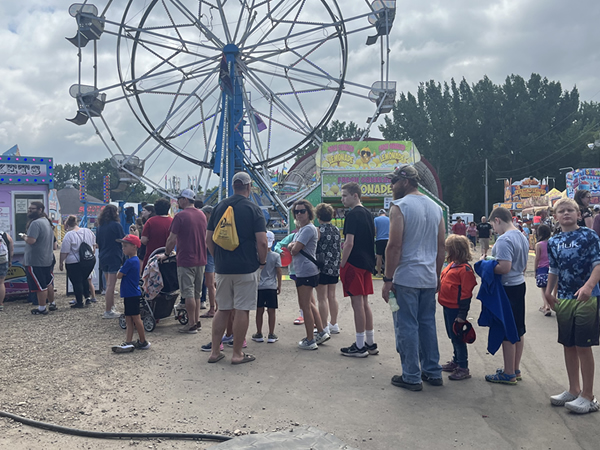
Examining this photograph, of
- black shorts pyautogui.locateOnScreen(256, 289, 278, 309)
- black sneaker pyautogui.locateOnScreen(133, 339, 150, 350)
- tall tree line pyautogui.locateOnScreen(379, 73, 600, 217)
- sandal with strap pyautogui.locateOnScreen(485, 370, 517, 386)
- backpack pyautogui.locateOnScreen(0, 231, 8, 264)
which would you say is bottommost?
sandal with strap pyautogui.locateOnScreen(485, 370, 517, 386)

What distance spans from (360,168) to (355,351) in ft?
29.7

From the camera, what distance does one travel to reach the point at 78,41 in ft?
47.1

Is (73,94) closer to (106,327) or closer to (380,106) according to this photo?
(380,106)

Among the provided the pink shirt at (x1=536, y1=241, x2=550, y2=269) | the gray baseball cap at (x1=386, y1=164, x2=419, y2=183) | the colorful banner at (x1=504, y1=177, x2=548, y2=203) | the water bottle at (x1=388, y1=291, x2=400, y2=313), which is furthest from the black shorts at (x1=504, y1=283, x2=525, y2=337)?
the colorful banner at (x1=504, y1=177, x2=548, y2=203)

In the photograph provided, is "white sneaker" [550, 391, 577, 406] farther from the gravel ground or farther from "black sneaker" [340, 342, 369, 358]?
"black sneaker" [340, 342, 369, 358]

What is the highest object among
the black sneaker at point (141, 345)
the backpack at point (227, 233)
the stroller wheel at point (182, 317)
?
the backpack at point (227, 233)

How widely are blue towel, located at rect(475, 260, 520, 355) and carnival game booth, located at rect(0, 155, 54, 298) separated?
7.92 meters

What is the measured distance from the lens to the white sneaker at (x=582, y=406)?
3.35 meters

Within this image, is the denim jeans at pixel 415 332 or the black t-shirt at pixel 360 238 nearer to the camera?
the denim jeans at pixel 415 332

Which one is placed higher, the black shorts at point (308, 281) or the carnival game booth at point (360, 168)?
the carnival game booth at point (360, 168)

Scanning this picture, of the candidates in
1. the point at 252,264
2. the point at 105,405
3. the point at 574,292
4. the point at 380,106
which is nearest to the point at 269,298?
the point at 252,264

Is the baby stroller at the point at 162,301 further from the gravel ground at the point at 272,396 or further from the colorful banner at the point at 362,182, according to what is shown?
the colorful banner at the point at 362,182

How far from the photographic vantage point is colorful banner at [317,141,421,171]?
13.5 meters

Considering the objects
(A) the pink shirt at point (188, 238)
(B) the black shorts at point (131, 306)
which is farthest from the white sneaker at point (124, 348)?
(A) the pink shirt at point (188, 238)
